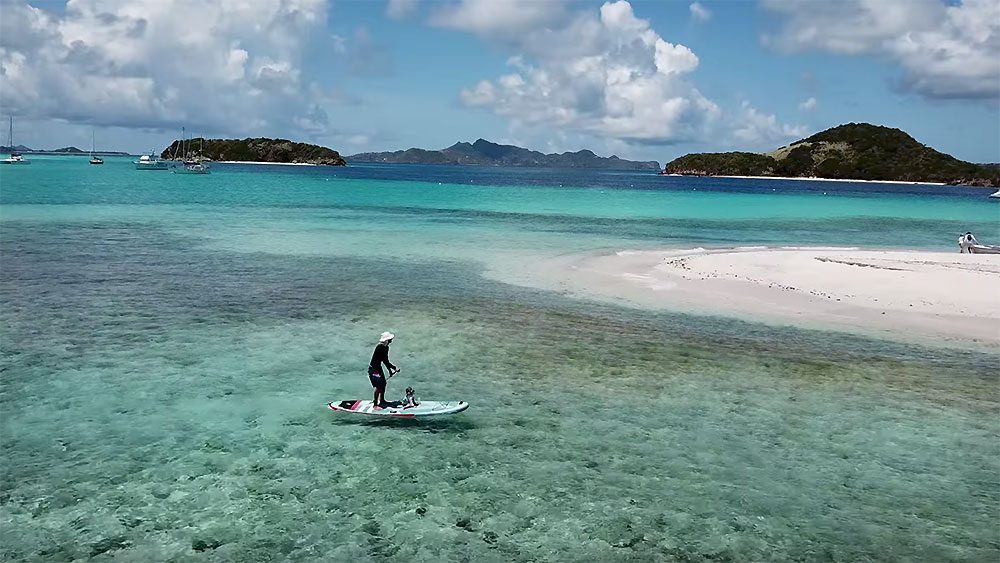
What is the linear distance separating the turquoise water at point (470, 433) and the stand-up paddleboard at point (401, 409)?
0.33 metres

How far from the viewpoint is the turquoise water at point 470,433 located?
1229 centimetres

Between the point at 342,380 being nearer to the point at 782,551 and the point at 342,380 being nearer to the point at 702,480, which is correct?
the point at 702,480

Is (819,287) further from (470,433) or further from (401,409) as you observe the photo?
(401,409)

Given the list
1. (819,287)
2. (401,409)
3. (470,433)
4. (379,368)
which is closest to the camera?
(470,433)

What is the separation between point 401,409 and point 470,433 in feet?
5.64

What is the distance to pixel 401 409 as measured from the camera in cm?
1684

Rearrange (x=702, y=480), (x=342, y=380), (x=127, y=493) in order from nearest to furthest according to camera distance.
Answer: (x=127, y=493) < (x=702, y=480) < (x=342, y=380)

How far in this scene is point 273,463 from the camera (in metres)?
14.7

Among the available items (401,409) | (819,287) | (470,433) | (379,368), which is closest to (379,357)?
(379,368)

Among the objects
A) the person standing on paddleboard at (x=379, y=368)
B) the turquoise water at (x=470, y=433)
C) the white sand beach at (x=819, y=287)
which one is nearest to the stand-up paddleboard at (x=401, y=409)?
the person standing on paddleboard at (x=379, y=368)

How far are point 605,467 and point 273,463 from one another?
22.3 ft

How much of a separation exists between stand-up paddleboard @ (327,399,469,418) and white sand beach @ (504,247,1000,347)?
616 inches

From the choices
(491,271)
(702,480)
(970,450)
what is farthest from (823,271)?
(702,480)

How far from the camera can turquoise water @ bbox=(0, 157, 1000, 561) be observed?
40.3 feet
